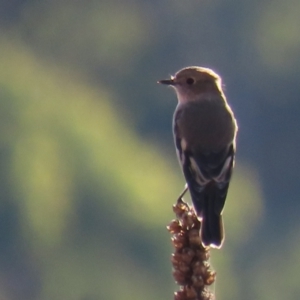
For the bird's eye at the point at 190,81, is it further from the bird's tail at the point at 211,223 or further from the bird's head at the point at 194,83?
the bird's tail at the point at 211,223

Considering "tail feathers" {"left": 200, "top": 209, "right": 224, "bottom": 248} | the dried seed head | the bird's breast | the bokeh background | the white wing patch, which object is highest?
the bokeh background

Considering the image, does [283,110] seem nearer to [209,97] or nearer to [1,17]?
[1,17]

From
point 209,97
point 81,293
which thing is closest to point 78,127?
point 81,293

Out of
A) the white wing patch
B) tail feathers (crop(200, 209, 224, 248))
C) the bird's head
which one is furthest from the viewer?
the bird's head

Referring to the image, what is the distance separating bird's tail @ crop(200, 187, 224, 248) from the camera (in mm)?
3922

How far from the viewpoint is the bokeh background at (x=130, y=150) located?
57.4ft

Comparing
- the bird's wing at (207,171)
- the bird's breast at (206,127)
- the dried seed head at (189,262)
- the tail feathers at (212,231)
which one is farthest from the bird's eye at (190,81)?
the dried seed head at (189,262)

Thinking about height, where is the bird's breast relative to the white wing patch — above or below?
above

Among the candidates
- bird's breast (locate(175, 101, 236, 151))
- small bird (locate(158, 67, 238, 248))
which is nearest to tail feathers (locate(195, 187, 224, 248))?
small bird (locate(158, 67, 238, 248))

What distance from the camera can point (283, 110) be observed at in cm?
2397

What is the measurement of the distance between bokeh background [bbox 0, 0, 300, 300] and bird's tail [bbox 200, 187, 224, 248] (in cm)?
1133

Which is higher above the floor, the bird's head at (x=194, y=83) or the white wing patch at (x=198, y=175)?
the bird's head at (x=194, y=83)

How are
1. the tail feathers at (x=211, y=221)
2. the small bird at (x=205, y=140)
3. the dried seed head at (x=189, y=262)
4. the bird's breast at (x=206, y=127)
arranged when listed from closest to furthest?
the dried seed head at (x=189, y=262)
the tail feathers at (x=211, y=221)
the small bird at (x=205, y=140)
the bird's breast at (x=206, y=127)

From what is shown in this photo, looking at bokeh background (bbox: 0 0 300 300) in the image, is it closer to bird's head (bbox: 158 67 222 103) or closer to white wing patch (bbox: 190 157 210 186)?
bird's head (bbox: 158 67 222 103)
